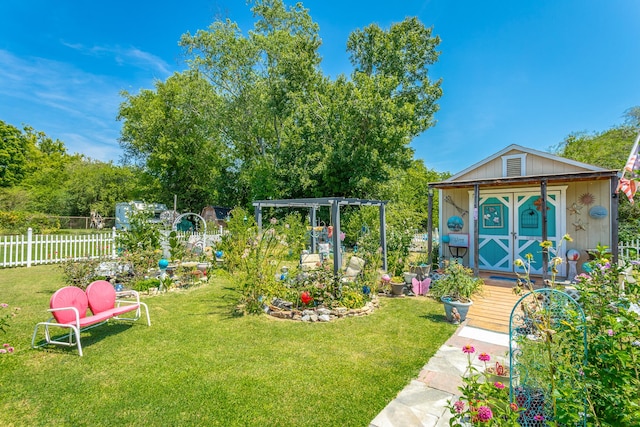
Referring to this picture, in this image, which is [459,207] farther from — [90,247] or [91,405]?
[90,247]

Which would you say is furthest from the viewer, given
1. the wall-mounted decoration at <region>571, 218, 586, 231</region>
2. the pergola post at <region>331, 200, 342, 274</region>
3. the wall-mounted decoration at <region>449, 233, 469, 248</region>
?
the wall-mounted decoration at <region>449, 233, 469, 248</region>

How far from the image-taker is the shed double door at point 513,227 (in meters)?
8.22

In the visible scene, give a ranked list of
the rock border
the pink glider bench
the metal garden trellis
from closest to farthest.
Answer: the metal garden trellis, the pink glider bench, the rock border

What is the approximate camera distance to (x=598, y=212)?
7.59 meters

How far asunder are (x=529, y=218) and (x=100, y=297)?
9.86m

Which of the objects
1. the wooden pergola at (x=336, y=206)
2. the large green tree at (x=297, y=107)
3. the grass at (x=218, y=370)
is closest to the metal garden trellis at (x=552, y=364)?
the grass at (x=218, y=370)

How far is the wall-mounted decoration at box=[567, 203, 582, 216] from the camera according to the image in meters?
7.95

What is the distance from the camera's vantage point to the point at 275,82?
19422mm

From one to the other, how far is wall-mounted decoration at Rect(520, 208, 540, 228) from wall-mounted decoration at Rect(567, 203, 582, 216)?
2.30ft

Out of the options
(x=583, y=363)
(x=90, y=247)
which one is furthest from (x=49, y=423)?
(x=90, y=247)

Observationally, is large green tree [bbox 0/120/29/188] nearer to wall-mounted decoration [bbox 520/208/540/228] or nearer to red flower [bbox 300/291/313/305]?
red flower [bbox 300/291/313/305]

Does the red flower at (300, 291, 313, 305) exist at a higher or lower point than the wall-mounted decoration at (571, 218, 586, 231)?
lower

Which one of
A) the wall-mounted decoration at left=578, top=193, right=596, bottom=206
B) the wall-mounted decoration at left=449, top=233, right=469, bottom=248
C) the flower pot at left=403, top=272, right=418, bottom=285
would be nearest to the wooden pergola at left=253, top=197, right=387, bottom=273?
the flower pot at left=403, top=272, right=418, bottom=285

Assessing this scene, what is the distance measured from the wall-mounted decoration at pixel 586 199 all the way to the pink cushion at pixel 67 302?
10.7 metres
